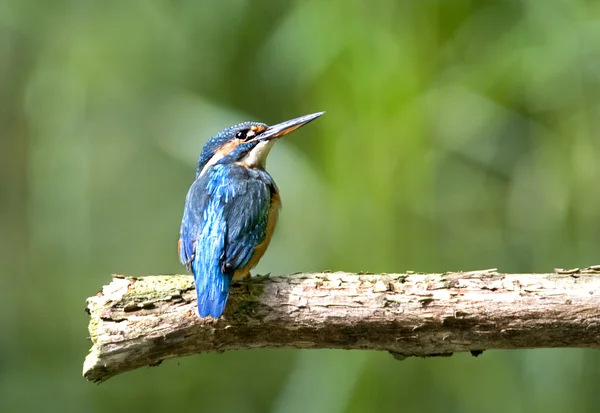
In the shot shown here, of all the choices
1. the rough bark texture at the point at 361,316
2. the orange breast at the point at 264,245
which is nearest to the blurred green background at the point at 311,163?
the orange breast at the point at 264,245

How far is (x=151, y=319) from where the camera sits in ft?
5.03

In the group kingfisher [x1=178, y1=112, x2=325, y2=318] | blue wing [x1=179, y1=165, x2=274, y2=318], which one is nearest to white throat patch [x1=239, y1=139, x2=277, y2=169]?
kingfisher [x1=178, y1=112, x2=325, y2=318]

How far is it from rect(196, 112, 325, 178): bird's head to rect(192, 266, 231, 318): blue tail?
0.69 metres

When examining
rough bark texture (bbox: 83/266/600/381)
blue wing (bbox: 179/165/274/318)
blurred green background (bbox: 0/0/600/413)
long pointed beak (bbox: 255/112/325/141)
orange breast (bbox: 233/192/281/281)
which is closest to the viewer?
rough bark texture (bbox: 83/266/600/381)

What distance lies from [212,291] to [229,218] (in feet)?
1.10

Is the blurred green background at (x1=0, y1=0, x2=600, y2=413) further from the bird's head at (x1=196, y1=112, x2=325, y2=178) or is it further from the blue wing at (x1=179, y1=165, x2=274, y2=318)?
the blue wing at (x1=179, y1=165, x2=274, y2=318)

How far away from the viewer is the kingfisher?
163 centimetres

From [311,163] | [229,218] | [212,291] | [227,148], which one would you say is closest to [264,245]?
[229,218]

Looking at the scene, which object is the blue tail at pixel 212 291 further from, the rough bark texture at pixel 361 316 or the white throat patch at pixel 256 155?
the white throat patch at pixel 256 155

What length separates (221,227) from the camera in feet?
5.90

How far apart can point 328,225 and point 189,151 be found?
29.6 inches

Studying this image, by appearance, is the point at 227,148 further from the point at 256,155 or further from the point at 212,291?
the point at 212,291

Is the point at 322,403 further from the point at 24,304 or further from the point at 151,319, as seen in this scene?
the point at 24,304

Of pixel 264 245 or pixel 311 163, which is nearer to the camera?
pixel 264 245
